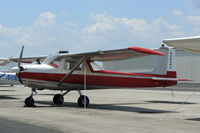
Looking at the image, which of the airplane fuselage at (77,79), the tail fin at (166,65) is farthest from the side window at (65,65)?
the tail fin at (166,65)

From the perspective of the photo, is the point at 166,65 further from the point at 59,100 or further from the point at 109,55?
the point at 59,100

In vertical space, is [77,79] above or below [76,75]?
below

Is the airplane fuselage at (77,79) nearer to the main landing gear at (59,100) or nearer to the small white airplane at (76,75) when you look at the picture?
the small white airplane at (76,75)

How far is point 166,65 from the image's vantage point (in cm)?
1675

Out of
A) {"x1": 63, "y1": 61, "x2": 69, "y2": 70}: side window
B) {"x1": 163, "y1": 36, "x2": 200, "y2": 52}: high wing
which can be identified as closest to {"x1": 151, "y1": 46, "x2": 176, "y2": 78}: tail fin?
{"x1": 63, "y1": 61, "x2": 69, "y2": 70}: side window

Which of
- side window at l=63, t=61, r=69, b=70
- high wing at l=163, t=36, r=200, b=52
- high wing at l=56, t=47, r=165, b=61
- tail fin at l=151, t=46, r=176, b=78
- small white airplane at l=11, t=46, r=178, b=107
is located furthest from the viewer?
tail fin at l=151, t=46, r=176, b=78

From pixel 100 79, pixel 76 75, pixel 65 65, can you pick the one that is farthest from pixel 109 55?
pixel 65 65

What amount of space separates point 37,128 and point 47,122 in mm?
1089

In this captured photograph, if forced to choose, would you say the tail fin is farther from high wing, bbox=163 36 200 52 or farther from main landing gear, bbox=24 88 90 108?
high wing, bbox=163 36 200 52

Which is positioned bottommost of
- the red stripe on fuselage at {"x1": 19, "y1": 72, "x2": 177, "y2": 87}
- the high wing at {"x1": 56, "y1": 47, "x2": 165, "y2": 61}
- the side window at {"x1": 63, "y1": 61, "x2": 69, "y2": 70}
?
the red stripe on fuselage at {"x1": 19, "y1": 72, "x2": 177, "y2": 87}

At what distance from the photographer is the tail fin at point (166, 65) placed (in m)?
16.6

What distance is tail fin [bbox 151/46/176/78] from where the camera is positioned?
16.6 meters

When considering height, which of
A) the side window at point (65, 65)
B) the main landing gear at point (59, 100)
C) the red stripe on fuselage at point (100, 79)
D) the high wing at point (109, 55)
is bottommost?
the main landing gear at point (59, 100)

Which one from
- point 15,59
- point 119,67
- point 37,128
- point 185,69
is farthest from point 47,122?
point 119,67
